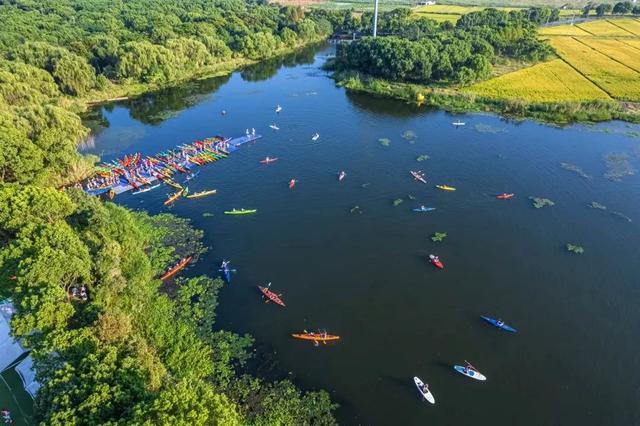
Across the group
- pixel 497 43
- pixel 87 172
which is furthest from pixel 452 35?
pixel 87 172

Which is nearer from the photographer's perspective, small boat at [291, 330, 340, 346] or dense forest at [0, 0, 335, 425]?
dense forest at [0, 0, 335, 425]

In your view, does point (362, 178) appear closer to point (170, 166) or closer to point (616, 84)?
point (170, 166)

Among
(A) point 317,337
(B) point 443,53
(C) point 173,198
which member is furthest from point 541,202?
(B) point 443,53

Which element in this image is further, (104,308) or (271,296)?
(271,296)

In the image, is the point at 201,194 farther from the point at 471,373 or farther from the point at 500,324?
the point at 471,373

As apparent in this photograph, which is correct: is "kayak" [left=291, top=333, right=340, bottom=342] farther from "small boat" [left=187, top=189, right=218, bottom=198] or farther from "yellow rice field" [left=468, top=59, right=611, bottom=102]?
"yellow rice field" [left=468, top=59, right=611, bottom=102]

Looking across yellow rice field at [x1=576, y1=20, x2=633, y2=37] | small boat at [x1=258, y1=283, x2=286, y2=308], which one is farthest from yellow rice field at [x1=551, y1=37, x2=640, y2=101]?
small boat at [x1=258, y1=283, x2=286, y2=308]

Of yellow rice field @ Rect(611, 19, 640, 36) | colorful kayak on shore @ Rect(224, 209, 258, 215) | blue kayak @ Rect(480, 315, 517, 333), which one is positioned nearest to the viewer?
blue kayak @ Rect(480, 315, 517, 333)
